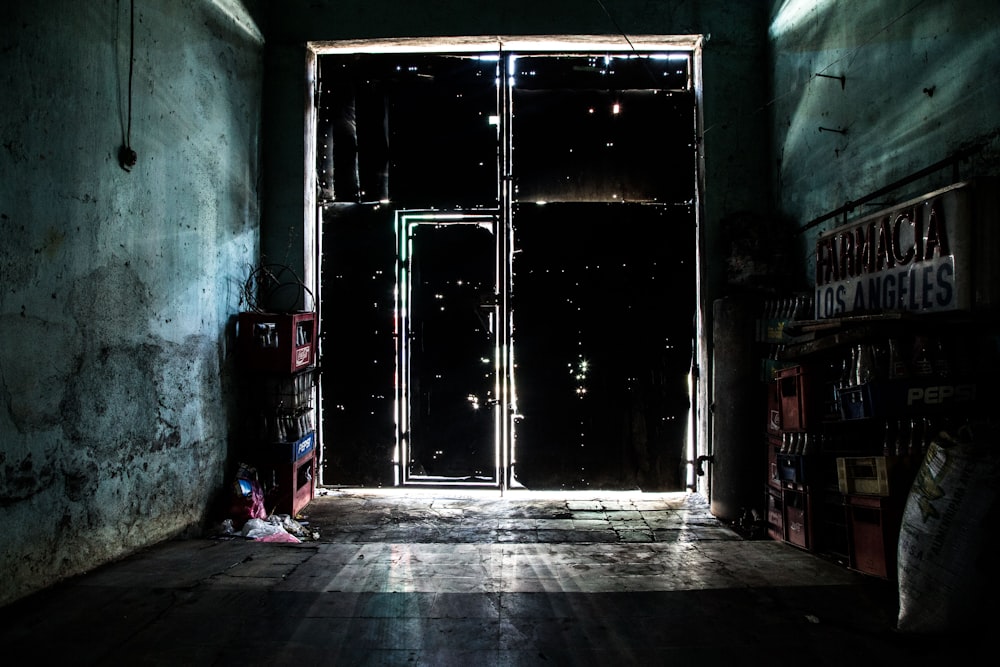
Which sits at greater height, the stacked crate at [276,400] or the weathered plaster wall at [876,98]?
the weathered plaster wall at [876,98]

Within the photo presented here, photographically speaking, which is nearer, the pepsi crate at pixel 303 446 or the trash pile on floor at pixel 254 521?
the trash pile on floor at pixel 254 521

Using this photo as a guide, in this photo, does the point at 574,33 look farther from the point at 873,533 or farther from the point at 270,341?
the point at 873,533

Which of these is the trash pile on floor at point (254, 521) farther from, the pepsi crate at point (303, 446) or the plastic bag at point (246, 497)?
the pepsi crate at point (303, 446)

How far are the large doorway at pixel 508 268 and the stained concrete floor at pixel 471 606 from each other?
4.56 feet

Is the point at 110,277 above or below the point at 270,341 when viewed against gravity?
above

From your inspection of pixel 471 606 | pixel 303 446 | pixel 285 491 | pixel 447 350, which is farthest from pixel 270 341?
pixel 471 606

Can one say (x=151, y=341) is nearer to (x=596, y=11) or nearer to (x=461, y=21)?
(x=461, y=21)

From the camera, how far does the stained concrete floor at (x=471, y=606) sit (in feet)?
7.52

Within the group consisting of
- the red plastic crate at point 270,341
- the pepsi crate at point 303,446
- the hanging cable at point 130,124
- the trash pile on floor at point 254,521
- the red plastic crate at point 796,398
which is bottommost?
the trash pile on floor at point 254,521

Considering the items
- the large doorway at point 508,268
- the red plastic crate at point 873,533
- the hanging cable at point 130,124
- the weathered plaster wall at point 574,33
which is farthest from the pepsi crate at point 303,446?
the red plastic crate at point 873,533

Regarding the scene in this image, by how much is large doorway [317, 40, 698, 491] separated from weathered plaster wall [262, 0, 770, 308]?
235mm

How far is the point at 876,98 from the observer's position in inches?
145

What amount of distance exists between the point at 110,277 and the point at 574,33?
4369 millimetres

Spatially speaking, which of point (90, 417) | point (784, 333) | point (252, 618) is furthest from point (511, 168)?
point (252, 618)
